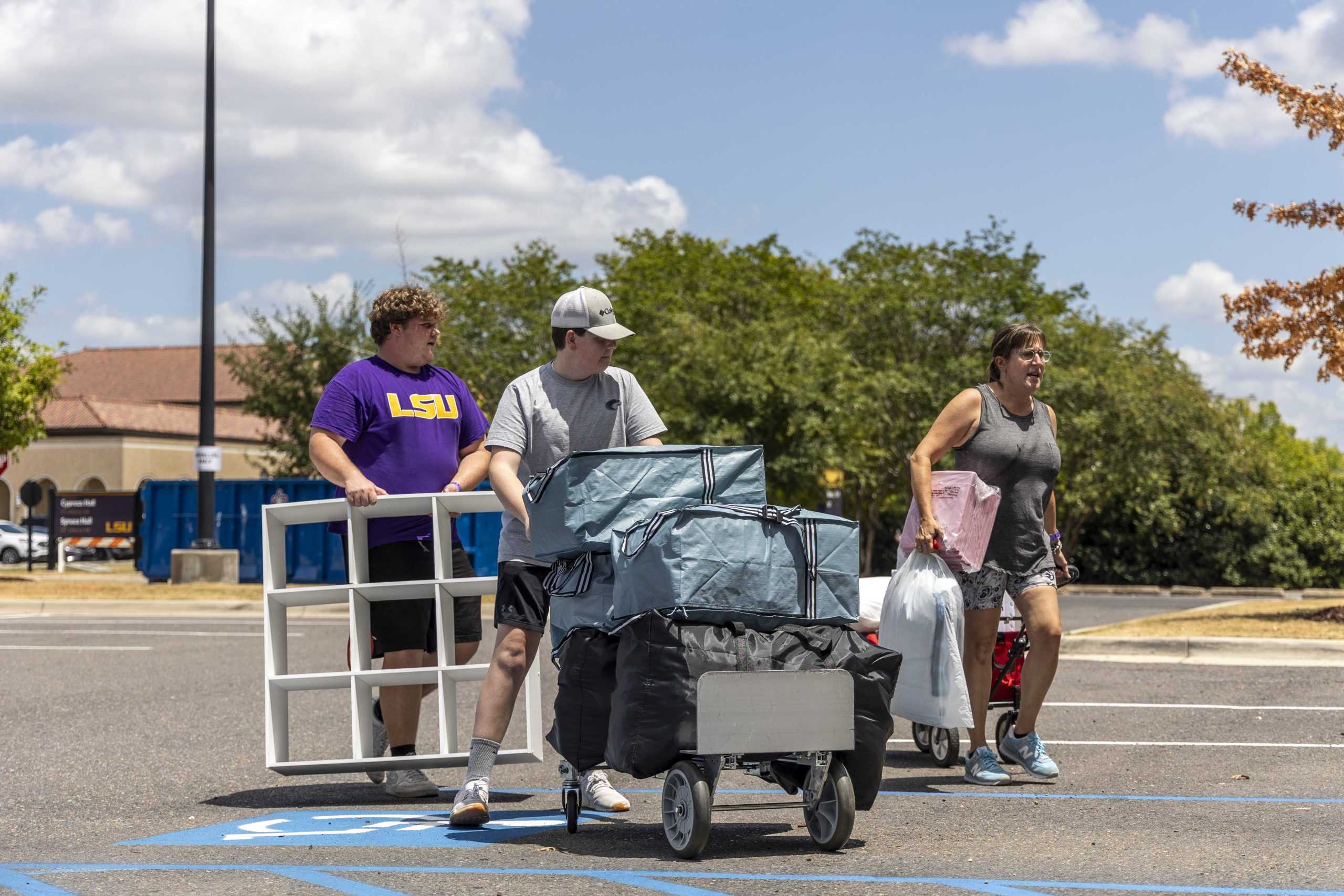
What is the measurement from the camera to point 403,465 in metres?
6.28

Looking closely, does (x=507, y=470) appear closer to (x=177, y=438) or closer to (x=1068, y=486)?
(x=1068, y=486)

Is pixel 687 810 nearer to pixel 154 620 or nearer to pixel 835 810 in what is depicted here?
pixel 835 810

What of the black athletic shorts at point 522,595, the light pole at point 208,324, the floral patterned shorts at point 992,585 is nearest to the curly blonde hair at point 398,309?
the black athletic shorts at point 522,595

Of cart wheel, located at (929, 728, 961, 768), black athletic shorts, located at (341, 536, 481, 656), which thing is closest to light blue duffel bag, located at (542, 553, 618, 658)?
black athletic shorts, located at (341, 536, 481, 656)

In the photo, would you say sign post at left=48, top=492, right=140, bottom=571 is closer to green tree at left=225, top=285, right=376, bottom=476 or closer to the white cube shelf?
green tree at left=225, top=285, right=376, bottom=476

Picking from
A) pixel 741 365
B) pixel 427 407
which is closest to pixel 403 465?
pixel 427 407

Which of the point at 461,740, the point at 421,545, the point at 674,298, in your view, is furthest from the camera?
the point at 674,298

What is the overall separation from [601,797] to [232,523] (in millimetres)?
21311

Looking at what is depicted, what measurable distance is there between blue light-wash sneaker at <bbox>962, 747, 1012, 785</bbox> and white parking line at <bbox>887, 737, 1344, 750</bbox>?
4.03 ft

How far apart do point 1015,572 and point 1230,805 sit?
53.0 inches

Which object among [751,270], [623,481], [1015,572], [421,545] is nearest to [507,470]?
[623,481]

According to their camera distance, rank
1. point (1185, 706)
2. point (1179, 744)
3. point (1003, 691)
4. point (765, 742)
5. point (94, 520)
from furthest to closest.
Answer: point (94, 520) < point (1185, 706) < point (1179, 744) < point (1003, 691) < point (765, 742)

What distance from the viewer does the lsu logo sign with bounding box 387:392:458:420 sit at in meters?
6.26

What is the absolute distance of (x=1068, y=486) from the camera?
3116 centimetres
